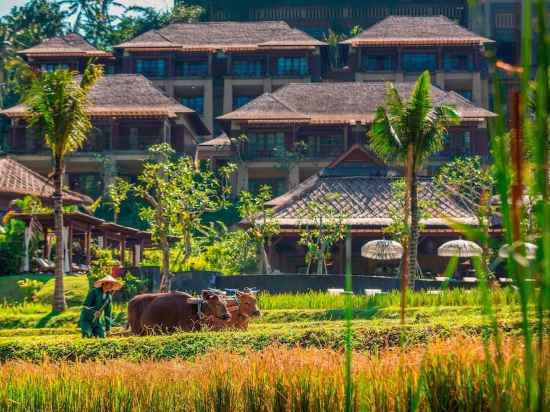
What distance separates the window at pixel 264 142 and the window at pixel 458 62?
12242mm

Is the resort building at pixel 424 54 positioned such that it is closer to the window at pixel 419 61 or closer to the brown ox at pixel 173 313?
the window at pixel 419 61

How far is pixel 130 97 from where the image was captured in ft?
177

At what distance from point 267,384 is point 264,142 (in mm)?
44945

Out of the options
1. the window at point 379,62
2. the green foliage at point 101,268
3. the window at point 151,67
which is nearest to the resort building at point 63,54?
the window at point 151,67

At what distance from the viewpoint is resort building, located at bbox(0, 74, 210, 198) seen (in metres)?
52.8

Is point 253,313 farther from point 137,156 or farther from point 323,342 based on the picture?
point 137,156

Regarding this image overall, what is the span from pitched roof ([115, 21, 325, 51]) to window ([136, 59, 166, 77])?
1.27 meters

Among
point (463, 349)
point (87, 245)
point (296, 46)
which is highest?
point (296, 46)

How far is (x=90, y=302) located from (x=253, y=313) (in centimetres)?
273

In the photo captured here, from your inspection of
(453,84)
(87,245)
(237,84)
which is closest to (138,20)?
(237,84)

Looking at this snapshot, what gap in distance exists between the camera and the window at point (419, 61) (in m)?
60.3

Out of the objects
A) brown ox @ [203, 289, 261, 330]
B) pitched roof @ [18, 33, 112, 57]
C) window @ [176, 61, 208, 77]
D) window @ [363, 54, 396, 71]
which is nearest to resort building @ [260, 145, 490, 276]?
brown ox @ [203, 289, 261, 330]

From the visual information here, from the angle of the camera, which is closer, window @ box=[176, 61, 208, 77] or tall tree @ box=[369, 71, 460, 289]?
tall tree @ box=[369, 71, 460, 289]

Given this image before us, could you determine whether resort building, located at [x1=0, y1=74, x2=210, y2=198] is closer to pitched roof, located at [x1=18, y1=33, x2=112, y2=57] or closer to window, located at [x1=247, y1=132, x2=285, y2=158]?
window, located at [x1=247, y1=132, x2=285, y2=158]
